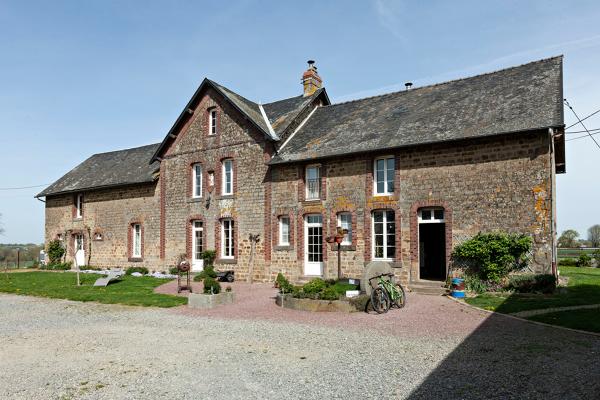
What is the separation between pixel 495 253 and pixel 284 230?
851cm

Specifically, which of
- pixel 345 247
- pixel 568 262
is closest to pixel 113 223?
pixel 345 247

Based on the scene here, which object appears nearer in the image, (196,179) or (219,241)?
(219,241)

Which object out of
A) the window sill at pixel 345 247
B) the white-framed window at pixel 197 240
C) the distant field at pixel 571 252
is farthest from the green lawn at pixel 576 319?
the distant field at pixel 571 252

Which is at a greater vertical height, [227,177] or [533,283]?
[227,177]

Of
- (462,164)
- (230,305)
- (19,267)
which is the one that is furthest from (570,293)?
(19,267)

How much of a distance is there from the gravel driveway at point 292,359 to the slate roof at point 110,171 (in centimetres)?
1506

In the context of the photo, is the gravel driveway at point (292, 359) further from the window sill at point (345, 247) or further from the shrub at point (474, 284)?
the window sill at point (345, 247)

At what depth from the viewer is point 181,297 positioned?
49.6 ft

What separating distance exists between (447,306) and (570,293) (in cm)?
400

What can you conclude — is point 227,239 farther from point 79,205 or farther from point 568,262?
point 568,262

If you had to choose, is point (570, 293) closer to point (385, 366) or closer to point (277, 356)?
point (385, 366)

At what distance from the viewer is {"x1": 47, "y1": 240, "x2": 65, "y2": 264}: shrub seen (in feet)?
94.4

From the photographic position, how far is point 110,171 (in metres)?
28.4

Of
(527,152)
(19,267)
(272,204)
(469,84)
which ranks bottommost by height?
(19,267)
